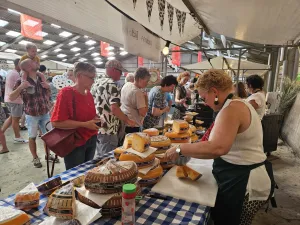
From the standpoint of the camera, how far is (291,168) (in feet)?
12.7

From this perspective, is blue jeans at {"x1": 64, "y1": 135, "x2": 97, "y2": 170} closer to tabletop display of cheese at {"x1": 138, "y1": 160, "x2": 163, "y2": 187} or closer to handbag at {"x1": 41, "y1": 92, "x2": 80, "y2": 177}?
handbag at {"x1": 41, "y1": 92, "x2": 80, "y2": 177}

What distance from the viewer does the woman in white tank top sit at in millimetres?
1185

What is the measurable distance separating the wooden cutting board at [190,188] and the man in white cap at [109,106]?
103 cm

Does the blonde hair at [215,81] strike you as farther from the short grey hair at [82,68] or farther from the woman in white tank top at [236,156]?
the short grey hair at [82,68]

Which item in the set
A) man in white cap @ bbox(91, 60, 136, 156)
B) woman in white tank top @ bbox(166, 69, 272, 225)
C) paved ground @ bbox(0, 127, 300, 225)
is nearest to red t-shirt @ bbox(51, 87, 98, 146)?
man in white cap @ bbox(91, 60, 136, 156)

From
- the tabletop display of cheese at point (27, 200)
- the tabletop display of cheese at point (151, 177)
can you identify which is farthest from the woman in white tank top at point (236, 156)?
the tabletop display of cheese at point (27, 200)

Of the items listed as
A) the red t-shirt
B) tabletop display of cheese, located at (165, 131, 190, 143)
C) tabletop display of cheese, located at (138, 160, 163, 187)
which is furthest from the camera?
tabletop display of cheese, located at (165, 131, 190, 143)

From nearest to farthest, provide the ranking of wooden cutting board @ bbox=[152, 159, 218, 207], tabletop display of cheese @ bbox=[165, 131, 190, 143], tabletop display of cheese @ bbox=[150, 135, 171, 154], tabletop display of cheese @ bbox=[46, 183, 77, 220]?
tabletop display of cheese @ bbox=[46, 183, 77, 220]
wooden cutting board @ bbox=[152, 159, 218, 207]
tabletop display of cheese @ bbox=[150, 135, 171, 154]
tabletop display of cheese @ bbox=[165, 131, 190, 143]

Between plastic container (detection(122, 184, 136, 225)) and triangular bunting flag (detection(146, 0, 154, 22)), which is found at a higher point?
triangular bunting flag (detection(146, 0, 154, 22))

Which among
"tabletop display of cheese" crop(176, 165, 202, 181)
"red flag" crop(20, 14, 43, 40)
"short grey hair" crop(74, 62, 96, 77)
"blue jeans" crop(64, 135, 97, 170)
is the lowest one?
"blue jeans" crop(64, 135, 97, 170)

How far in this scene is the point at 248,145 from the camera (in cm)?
125

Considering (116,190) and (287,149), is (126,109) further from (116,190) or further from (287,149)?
(287,149)

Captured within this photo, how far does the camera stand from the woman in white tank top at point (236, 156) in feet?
3.89

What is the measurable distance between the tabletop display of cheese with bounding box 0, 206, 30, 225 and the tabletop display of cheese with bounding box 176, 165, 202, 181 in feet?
2.98
